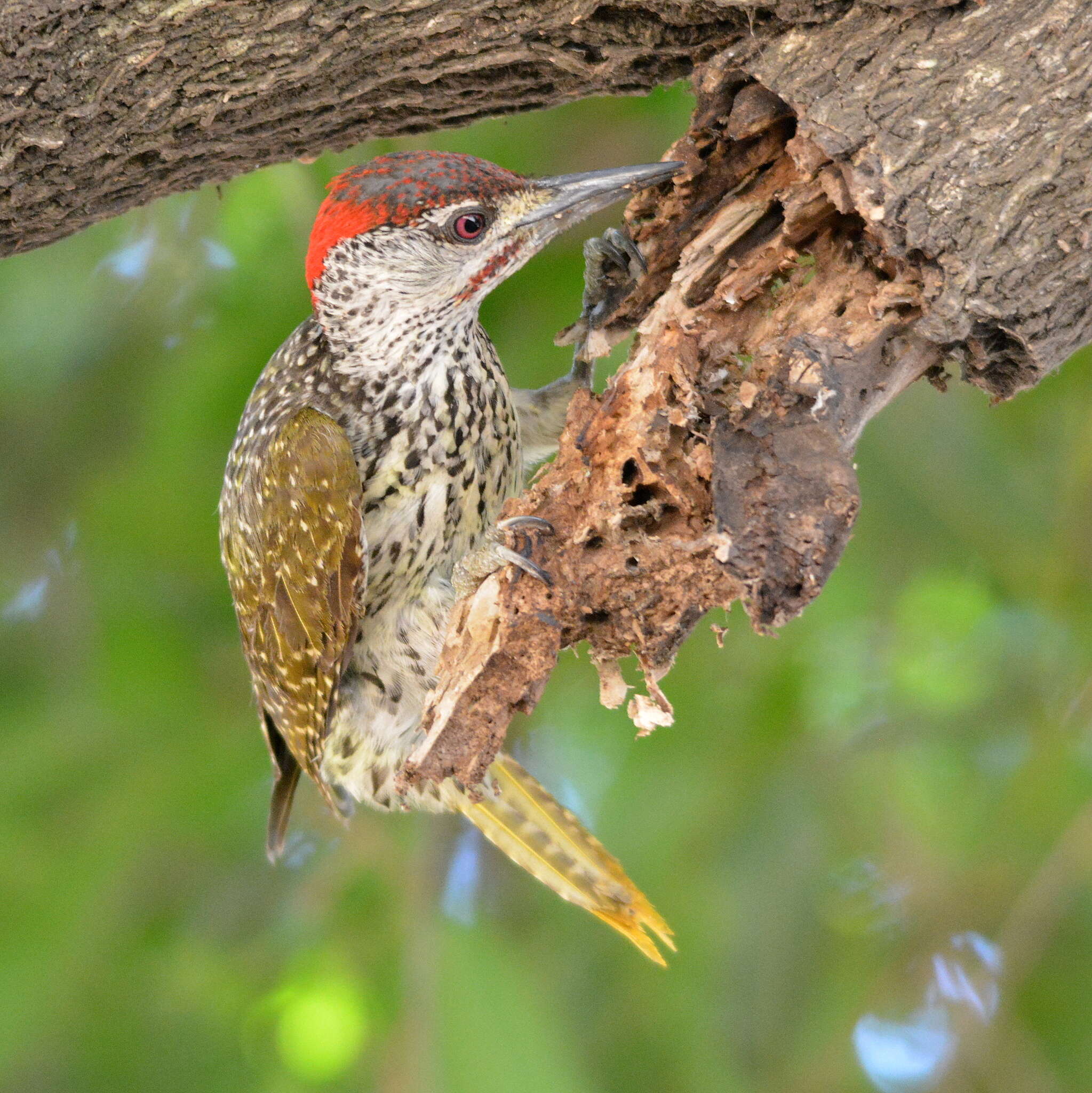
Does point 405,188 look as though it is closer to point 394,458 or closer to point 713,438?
point 394,458

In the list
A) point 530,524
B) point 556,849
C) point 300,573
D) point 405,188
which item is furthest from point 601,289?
point 556,849

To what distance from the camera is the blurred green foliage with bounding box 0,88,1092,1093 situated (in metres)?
3.66

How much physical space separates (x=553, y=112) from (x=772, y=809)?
2.15 m

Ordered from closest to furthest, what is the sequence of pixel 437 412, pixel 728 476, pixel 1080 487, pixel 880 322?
pixel 728 476
pixel 880 322
pixel 437 412
pixel 1080 487

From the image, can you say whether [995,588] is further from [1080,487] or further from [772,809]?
[772,809]

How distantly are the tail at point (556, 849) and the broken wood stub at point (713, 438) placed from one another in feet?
3.49

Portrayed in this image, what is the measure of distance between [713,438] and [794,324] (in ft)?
1.00

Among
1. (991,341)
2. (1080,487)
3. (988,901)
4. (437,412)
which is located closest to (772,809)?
(988,901)

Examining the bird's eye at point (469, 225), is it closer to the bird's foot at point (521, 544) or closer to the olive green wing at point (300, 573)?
the olive green wing at point (300, 573)

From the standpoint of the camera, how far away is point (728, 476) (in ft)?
6.66

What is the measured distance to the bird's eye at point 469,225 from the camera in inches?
112

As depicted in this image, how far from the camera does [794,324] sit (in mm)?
2227

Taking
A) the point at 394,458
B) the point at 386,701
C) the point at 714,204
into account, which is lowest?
the point at 386,701

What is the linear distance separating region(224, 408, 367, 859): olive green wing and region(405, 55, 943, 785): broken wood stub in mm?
617
